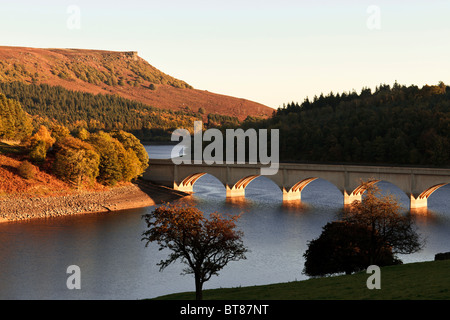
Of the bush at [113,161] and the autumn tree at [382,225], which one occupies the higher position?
the bush at [113,161]

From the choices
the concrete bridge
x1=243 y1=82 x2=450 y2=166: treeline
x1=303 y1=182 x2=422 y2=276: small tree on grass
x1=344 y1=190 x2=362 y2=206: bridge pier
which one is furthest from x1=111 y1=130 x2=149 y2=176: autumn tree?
x1=303 y1=182 x2=422 y2=276: small tree on grass

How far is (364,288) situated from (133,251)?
33.0 metres

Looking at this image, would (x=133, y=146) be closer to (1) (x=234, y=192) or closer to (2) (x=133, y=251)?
(1) (x=234, y=192)

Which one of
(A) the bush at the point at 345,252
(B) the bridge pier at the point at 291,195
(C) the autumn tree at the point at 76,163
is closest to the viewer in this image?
(A) the bush at the point at 345,252

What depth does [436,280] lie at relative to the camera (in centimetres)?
3186

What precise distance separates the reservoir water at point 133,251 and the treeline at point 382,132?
22660 millimetres

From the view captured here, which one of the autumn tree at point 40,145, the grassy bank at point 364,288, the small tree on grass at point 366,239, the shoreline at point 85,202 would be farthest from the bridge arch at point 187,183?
the grassy bank at point 364,288

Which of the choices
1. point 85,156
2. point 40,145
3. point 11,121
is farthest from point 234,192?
point 11,121

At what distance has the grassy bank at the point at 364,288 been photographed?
2897 cm

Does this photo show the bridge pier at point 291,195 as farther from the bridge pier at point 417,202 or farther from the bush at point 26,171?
the bush at point 26,171

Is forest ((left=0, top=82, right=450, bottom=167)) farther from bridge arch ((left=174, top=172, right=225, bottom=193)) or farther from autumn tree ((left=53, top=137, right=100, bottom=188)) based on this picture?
bridge arch ((left=174, top=172, right=225, bottom=193))

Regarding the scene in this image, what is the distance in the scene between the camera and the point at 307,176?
324 ft

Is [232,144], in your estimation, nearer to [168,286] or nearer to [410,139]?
[410,139]

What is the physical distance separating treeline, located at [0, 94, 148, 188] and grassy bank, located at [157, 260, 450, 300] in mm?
56794
